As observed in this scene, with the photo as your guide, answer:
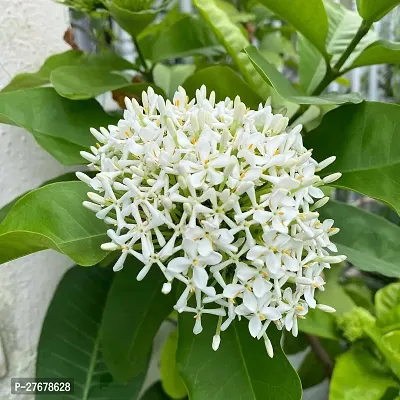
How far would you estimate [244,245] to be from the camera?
0.35 meters

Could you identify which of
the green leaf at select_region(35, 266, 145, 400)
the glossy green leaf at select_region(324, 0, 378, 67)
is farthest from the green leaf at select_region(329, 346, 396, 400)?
the glossy green leaf at select_region(324, 0, 378, 67)

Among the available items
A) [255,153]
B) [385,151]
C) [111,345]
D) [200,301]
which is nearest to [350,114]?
[385,151]

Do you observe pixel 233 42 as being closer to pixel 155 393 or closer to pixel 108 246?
pixel 108 246

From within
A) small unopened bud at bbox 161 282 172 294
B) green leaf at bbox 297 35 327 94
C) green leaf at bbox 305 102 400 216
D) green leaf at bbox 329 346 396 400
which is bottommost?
green leaf at bbox 329 346 396 400

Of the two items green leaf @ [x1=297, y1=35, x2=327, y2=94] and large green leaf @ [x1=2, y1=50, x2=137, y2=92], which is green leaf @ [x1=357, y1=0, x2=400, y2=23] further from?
large green leaf @ [x1=2, y1=50, x2=137, y2=92]

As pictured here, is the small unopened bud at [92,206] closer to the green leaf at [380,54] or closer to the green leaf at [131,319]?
the green leaf at [131,319]

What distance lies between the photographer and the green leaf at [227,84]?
0.51 metres

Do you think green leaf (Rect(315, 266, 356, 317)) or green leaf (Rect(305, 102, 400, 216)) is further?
green leaf (Rect(315, 266, 356, 317))

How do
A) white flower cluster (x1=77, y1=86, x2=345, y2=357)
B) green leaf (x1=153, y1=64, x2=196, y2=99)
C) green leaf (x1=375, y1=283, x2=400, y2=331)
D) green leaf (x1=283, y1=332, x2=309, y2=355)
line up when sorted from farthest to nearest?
green leaf (x1=283, y1=332, x2=309, y2=355) < green leaf (x1=153, y1=64, x2=196, y2=99) < green leaf (x1=375, y1=283, x2=400, y2=331) < white flower cluster (x1=77, y1=86, x2=345, y2=357)

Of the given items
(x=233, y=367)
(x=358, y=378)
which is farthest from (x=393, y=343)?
(x=233, y=367)

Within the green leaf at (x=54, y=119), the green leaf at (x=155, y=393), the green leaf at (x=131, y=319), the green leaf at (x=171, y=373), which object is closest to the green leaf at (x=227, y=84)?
the green leaf at (x=54, y=119)

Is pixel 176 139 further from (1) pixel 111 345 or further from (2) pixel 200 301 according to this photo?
(1) pixel 111 345

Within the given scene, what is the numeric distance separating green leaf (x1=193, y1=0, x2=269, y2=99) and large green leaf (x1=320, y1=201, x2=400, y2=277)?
185mm

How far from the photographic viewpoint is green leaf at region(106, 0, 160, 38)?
513 millimetres
